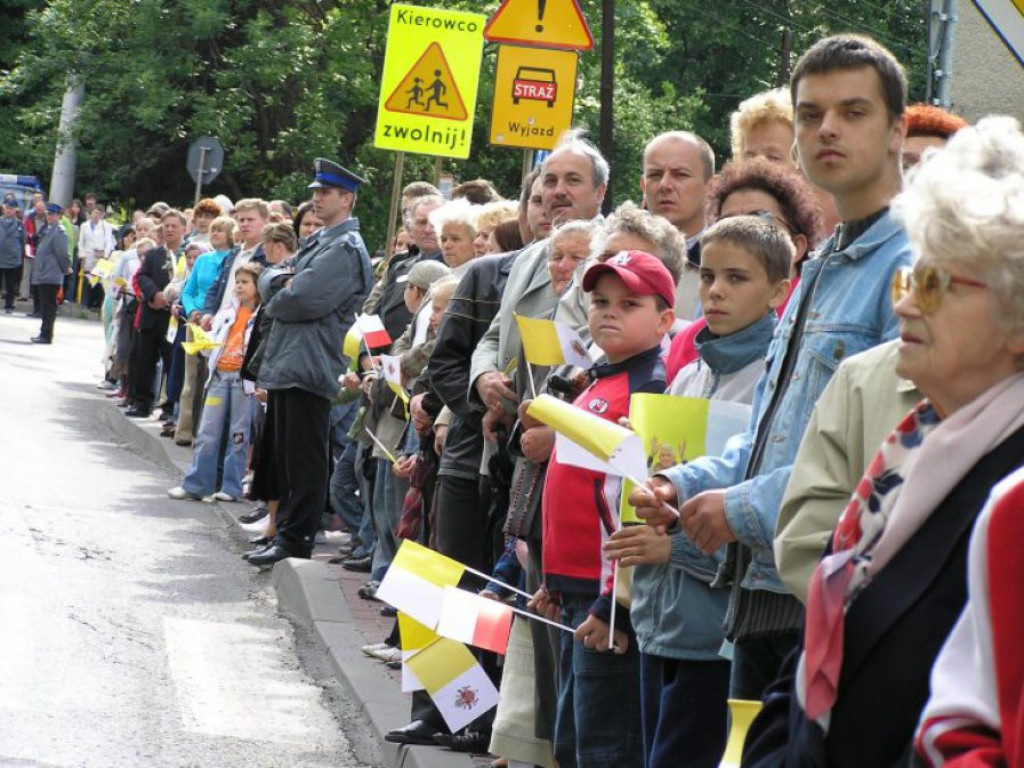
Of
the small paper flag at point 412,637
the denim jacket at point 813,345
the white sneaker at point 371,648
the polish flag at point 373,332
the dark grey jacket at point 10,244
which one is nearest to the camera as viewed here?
the denim jacket at point 813,345

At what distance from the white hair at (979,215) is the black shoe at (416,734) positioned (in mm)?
4677

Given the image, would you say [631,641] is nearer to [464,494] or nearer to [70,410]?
[464,494]

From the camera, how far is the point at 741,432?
4.66 metres

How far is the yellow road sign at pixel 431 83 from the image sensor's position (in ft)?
46.9

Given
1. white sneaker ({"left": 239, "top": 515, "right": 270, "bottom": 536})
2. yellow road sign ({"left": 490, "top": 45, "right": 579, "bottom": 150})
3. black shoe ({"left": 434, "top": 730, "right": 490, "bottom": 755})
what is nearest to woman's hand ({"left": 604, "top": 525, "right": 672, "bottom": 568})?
black shoe ({"left": 434, "top": 730, "right": 490, "bottom": 755})

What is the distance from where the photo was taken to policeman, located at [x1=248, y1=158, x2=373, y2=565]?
38.7 ft

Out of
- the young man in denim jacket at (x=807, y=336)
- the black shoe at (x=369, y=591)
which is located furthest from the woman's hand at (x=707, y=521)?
the black shoe at (x=369, y=591)

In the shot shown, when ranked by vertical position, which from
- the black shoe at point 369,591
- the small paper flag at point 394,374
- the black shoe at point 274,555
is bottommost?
the black shoe at point 274,555

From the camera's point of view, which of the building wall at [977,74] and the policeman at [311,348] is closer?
the policeman at [311,348]

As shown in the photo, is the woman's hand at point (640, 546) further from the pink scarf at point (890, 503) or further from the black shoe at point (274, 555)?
the black shoe at point (274, 555)

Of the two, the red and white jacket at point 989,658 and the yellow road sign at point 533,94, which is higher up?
the yellow road sign at point 533,94

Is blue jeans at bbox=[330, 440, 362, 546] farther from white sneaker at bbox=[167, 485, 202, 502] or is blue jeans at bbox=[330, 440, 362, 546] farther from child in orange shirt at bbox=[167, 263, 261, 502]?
white sneaker at bbox=[167, 485, 202, 502]

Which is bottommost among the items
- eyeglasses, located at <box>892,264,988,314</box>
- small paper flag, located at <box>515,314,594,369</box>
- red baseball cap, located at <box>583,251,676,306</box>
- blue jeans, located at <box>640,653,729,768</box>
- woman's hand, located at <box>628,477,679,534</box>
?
blue jeans, located at <box>640,653,729,768</box>

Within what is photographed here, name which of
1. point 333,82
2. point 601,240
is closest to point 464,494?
point 601,240
